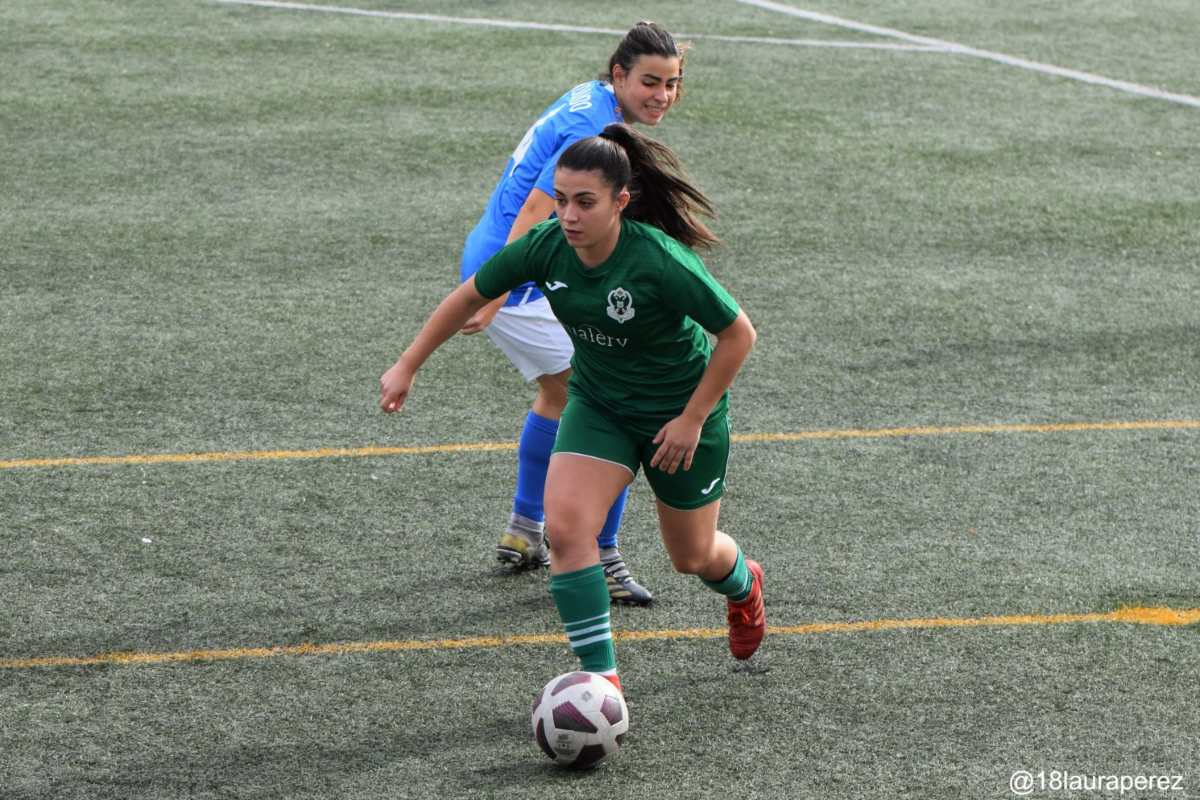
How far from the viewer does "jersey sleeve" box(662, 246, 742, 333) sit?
185 inches

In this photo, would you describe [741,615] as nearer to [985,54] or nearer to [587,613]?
[587,613]

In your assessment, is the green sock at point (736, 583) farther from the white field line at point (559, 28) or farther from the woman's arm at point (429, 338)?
the white field line at point (559, 28)

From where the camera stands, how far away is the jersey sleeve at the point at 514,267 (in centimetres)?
487

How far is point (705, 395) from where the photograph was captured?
4.77m

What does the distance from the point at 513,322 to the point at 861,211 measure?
549 cm

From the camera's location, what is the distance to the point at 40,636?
18.3 ft

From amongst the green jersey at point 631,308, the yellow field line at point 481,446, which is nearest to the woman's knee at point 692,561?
the green jersey at point 631,308

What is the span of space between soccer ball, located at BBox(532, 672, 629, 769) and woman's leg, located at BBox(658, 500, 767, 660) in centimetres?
55

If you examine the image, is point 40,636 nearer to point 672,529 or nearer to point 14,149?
point 672,529

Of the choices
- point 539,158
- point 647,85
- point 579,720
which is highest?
point 647,85

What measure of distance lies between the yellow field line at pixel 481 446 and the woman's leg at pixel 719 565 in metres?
2.14

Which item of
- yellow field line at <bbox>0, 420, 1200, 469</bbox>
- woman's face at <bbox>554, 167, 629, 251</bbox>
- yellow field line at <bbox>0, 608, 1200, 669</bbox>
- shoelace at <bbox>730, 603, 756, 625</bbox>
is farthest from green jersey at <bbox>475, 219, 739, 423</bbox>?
yellow field line at <bbox>0, 420, 1200, 469</bbox>

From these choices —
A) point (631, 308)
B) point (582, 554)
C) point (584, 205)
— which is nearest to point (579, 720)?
point (582, 554)

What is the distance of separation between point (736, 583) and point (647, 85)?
179 centimetres
